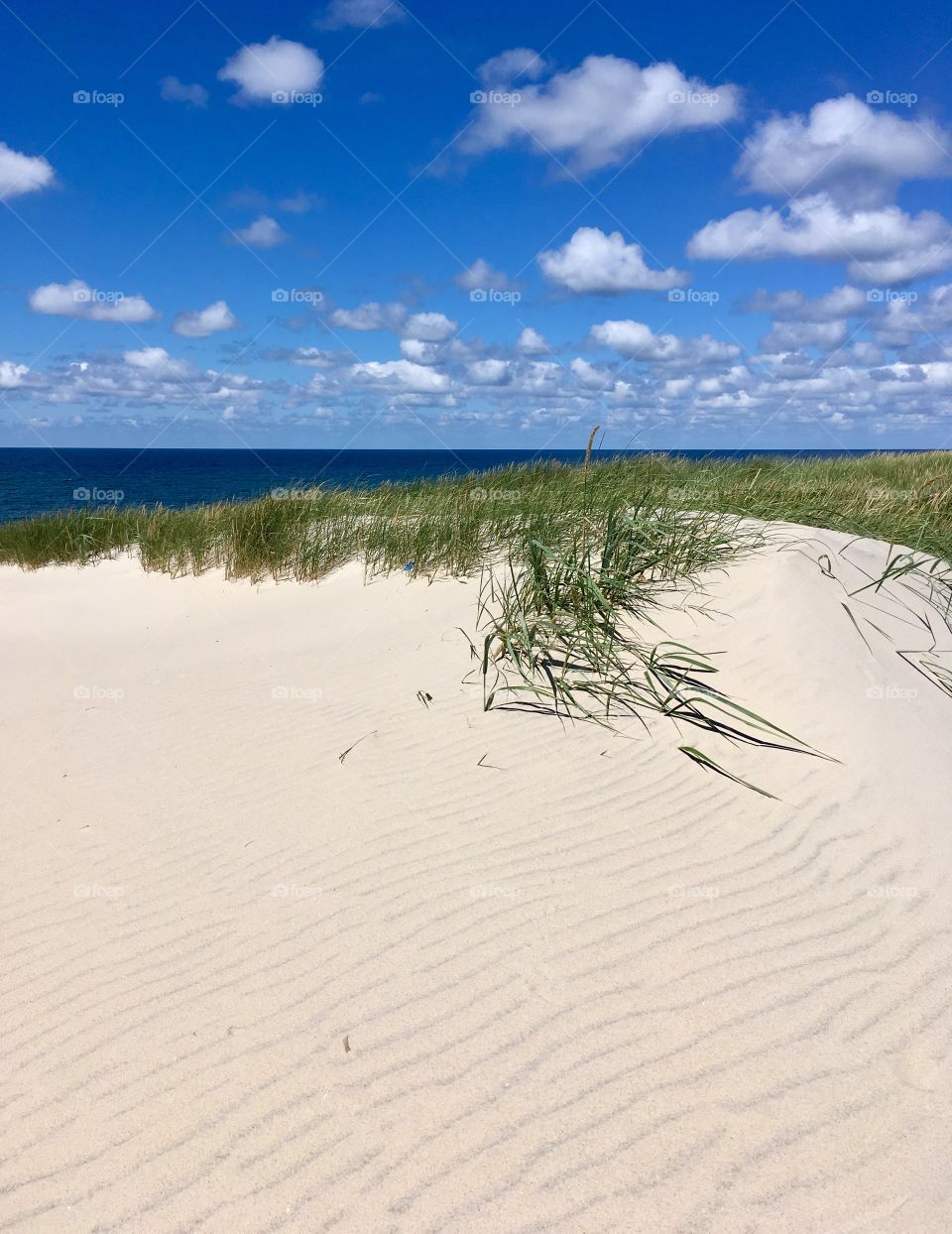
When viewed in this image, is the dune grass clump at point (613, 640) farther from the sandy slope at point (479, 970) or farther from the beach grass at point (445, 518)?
the beach grass at point (445, 518)

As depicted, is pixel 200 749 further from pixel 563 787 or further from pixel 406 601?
pixel 406 601

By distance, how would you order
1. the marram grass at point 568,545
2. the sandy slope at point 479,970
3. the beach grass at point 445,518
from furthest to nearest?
the beach grass at point 445,518 < the marram grass at point 568,545 < the sandy slope at point 479,970

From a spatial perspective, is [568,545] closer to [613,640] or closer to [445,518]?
[613,640]

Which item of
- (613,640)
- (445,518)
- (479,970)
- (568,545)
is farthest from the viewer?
(445,518)

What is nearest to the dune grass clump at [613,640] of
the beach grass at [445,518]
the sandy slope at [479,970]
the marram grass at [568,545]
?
the marram grass at [568,545]

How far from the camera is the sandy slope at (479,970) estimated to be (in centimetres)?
182

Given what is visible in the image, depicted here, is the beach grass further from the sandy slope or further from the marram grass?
the sandy slope

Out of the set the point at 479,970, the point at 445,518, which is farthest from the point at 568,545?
the point at 479,970

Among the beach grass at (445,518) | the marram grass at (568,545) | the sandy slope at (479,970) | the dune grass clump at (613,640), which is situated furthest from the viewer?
the beach grass at (445,518)

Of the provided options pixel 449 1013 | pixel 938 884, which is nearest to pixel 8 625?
pixel 449 1013

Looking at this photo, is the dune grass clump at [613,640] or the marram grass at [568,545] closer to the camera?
the dune grass clump at [613,640]

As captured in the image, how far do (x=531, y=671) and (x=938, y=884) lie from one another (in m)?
2.29

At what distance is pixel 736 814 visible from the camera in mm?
3244

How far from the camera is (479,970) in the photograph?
241 centimetres
